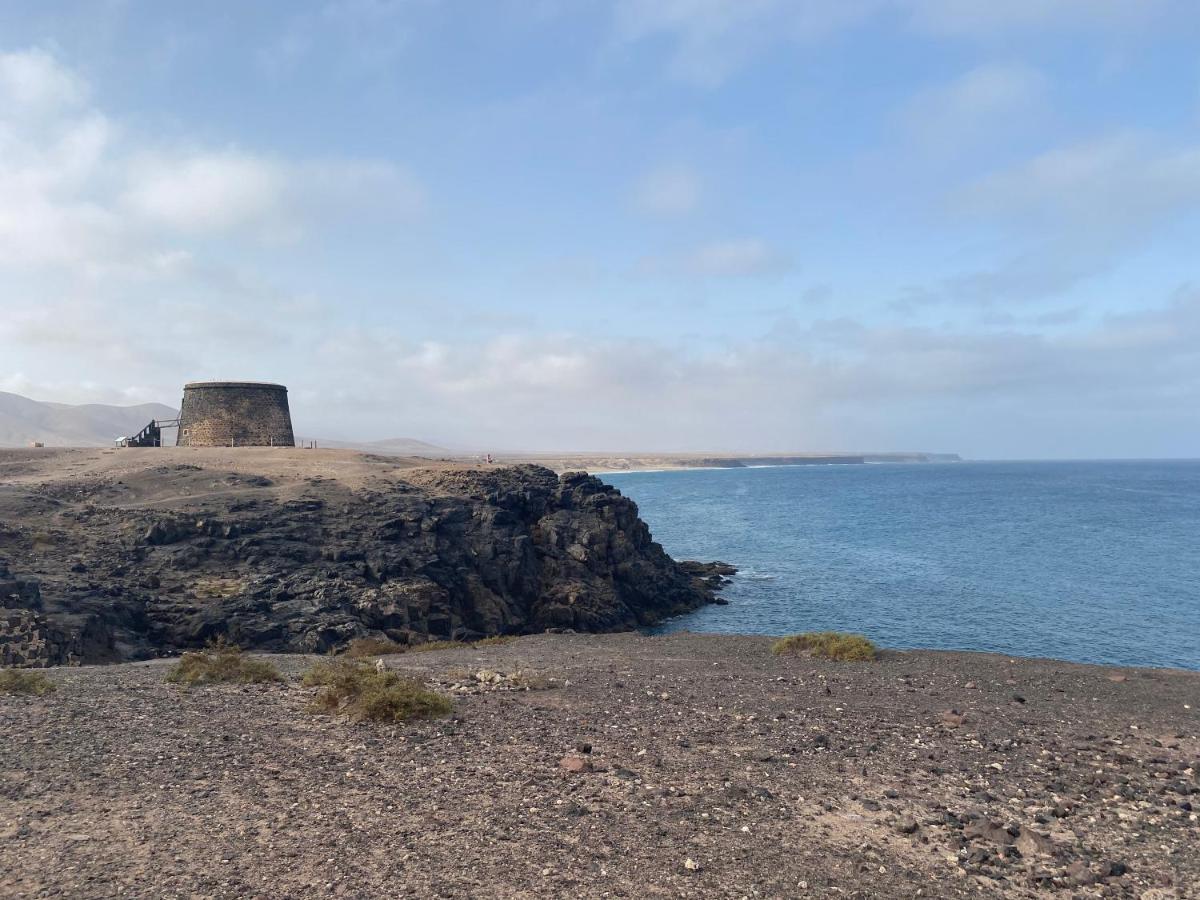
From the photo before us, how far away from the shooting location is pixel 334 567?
29828mm

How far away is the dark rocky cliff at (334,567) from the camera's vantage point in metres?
23.9

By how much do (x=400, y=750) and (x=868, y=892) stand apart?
6185mm

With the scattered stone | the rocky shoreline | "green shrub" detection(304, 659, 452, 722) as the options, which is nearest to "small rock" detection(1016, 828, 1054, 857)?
the scattered stone

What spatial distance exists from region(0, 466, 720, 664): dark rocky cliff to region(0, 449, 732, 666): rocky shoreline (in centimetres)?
8

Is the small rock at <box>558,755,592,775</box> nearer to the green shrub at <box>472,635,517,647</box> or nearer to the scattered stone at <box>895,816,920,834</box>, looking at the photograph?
the scattered stone at <box>895,816,920,834</box>

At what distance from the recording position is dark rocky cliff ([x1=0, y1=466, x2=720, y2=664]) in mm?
23906

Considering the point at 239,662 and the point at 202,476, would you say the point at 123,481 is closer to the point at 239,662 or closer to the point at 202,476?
the point at 202,476

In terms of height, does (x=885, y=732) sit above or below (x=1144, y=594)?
above

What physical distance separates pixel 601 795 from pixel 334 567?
23.6 metres

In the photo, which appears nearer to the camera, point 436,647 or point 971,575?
point 436,647

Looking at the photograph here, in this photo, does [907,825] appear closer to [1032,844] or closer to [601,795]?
[1032,844]

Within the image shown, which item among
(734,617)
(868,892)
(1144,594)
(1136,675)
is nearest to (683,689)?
(868,892)

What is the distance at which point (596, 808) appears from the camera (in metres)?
8.31

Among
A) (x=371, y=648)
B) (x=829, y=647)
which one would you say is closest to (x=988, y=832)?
(x=829, y=647)
